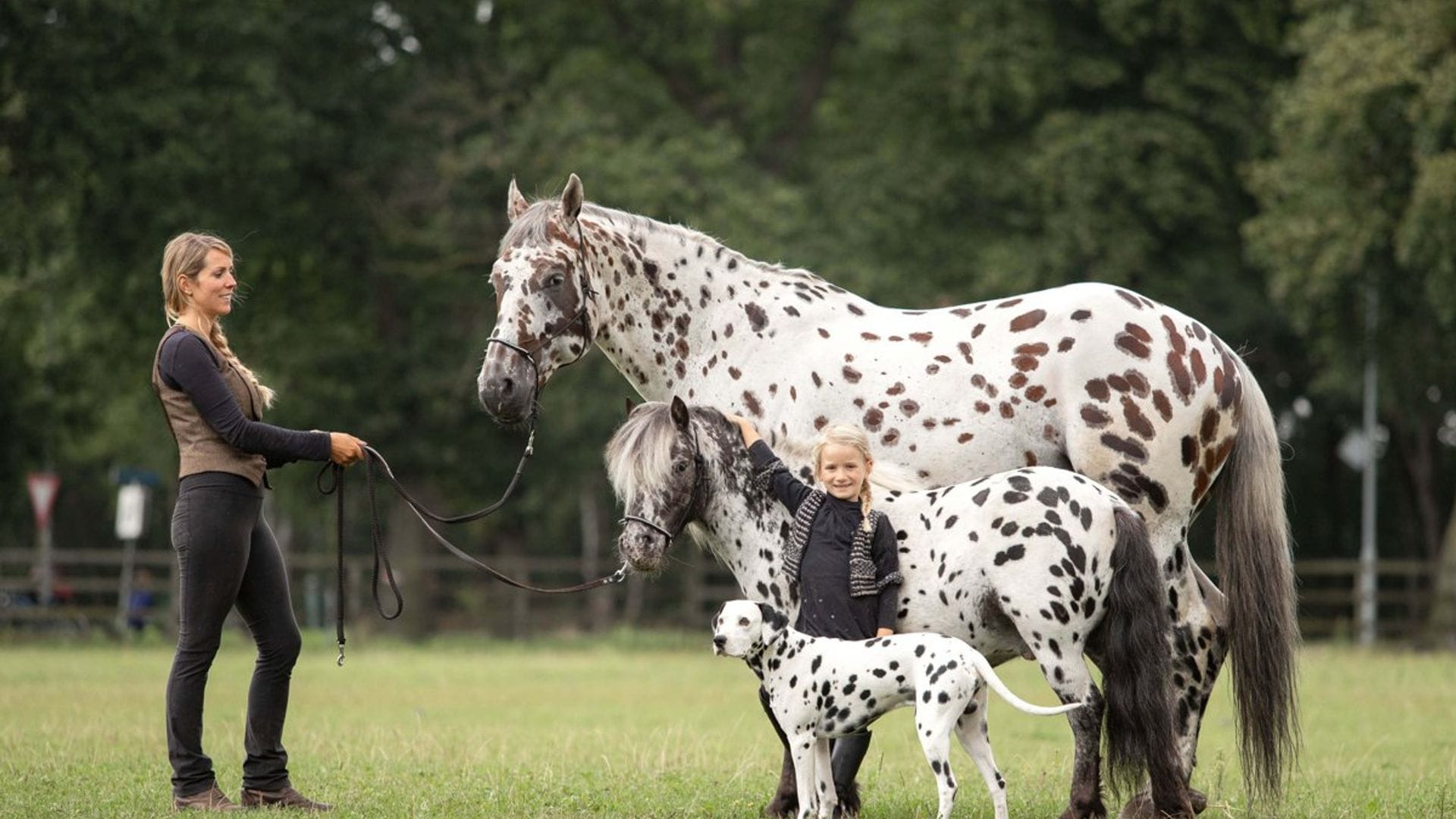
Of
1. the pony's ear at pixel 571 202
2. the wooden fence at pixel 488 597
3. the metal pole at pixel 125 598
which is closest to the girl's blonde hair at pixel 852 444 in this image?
the pony's ear at pixel 571 202

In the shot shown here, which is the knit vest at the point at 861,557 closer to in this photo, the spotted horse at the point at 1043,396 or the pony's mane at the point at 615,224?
the spotted horse at the point at 1043,396

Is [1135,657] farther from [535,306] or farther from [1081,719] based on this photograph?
[535,306]

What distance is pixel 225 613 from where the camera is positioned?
7.51 metres

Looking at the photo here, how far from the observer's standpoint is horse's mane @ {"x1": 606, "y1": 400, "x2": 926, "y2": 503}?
24.0ft

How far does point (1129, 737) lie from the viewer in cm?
696

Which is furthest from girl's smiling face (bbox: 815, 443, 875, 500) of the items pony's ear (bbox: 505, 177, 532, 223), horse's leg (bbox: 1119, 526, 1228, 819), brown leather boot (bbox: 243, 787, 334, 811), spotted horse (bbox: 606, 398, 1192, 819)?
brown leather boot (bbox: 243, 787, 334, 811)

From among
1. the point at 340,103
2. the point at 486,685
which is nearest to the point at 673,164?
the point at 340,103

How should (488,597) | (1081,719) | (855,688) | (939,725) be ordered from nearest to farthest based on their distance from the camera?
1. (939,725)
2. (855,688)
3. (1081,719)
4. (488,597)

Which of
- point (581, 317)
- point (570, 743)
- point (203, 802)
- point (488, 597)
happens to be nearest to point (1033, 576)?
point (581, 317)

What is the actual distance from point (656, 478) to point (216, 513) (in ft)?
5.97

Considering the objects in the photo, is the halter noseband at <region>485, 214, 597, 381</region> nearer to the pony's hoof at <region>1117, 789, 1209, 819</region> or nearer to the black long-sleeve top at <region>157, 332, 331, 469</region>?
the black long-sleeve top at <region>157, 332, 331, 469</region>

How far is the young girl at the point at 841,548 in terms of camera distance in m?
7.04

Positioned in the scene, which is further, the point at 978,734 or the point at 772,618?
the point at 772,618

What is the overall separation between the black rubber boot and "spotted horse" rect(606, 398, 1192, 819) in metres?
0.40
